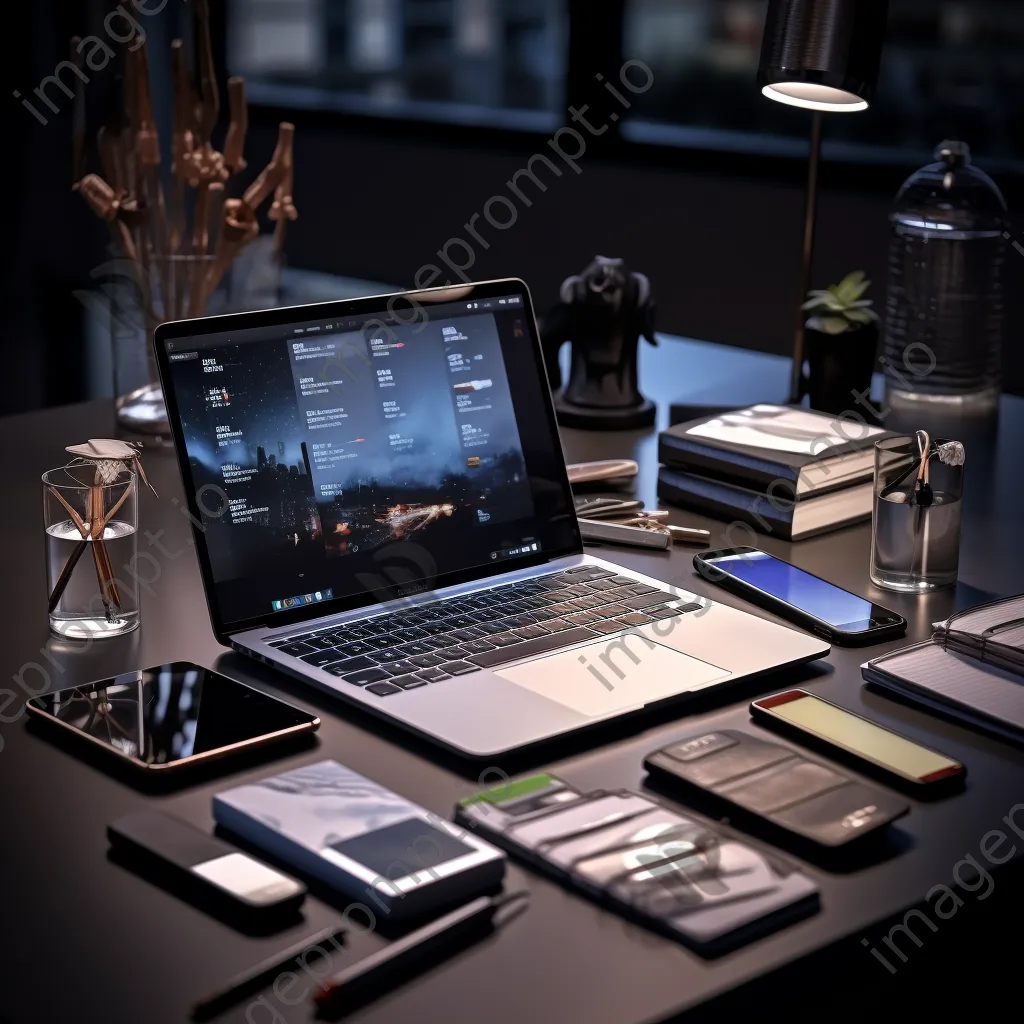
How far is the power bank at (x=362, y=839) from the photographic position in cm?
77

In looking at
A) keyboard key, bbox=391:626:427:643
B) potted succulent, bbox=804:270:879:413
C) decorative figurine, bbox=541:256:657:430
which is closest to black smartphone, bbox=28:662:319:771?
keyboard key, bbox=391:626:427:643

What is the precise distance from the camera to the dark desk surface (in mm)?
715

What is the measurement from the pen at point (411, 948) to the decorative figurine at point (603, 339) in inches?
40.7

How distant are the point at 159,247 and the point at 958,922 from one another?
1181 mm

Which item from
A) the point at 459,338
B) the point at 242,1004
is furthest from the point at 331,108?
the point at 242,1004

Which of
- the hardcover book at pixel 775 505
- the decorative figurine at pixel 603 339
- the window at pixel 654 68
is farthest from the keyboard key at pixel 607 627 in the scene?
the window at pixel 654 68

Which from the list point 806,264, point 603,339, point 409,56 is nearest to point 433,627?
point 603,339

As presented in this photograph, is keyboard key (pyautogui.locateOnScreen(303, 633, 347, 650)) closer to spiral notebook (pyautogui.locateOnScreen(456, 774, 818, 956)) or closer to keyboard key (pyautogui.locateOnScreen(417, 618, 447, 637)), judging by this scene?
keyboard key (pyautogui.locateOnScreen(417, 618, 447, 637))

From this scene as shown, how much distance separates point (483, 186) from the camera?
418 centimetres

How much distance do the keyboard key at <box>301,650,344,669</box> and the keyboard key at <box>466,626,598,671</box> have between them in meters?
0.08

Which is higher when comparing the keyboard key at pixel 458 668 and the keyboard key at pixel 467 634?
the keyboard key at pixel 467 634

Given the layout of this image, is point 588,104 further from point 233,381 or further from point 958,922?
point 958,922

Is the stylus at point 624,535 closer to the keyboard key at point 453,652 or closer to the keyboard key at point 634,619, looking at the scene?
the keyboard key at point 634,619

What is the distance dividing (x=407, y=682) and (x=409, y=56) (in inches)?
149
